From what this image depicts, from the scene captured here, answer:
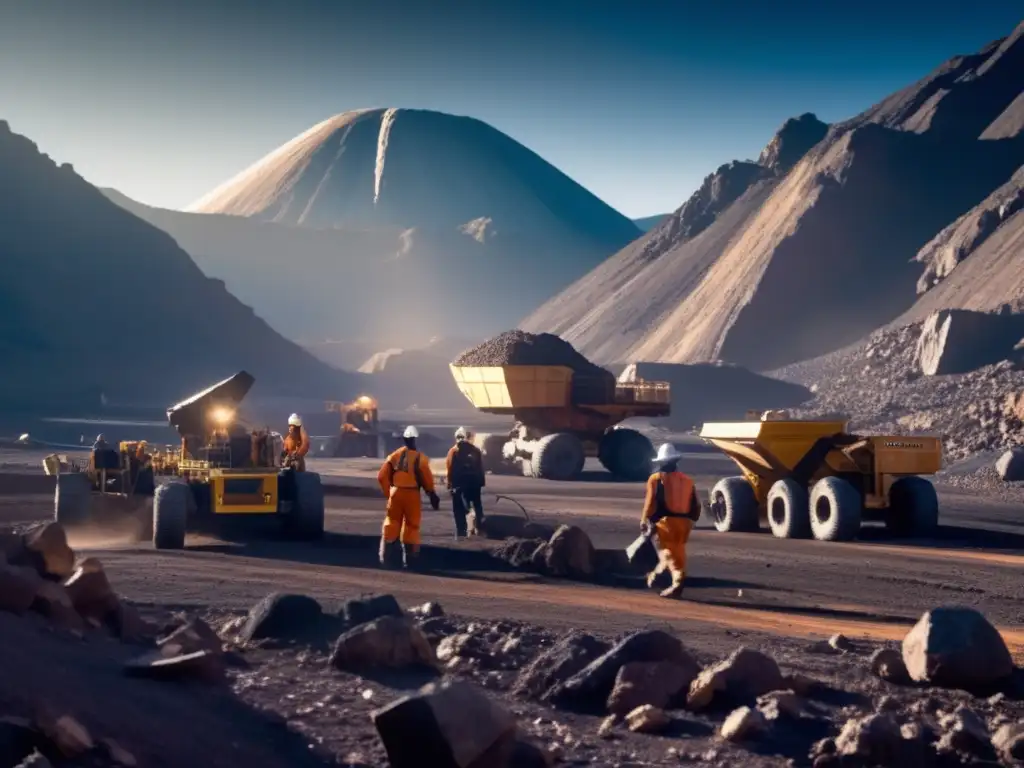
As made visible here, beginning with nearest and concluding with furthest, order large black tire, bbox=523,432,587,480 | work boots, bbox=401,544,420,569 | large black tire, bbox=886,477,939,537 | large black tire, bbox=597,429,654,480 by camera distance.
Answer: work boots, bbox=401,544,420,569, large black tire, bbox=886,477,939,537, large black tire, bbox=523,432,587,480, large black tire, bbox=597,429,654,480

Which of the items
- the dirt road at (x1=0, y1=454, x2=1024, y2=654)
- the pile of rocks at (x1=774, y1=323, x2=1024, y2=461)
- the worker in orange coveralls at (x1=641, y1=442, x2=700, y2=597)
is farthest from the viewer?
the pile of rocks at (x1=774, y1=323, x2=1024, y2=461)

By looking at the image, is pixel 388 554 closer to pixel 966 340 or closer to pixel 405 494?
pixel 405 494

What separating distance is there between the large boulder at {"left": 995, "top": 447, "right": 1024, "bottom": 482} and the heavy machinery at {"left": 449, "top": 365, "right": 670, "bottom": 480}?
24.0 ft

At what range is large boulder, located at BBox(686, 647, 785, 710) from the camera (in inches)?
268

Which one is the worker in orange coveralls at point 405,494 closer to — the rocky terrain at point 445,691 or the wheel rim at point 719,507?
the rocky terrain at point 445,691

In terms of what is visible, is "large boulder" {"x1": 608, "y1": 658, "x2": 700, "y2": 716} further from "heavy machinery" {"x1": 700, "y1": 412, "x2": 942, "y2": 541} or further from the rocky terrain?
"heavy machinery" {"x1": 700, "y1": 412, "x2": 942, "y2": 541}

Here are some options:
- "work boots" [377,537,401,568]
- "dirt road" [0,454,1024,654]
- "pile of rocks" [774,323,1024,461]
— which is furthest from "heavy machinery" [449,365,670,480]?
"work boots" [377,537,401,568]

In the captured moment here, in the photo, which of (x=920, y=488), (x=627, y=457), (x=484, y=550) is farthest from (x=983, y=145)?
(x=484, y=550)

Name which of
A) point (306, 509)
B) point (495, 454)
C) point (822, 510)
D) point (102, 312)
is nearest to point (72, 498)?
point (306, 509)

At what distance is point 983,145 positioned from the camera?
7619 centimetres

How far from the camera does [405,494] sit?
1187cm

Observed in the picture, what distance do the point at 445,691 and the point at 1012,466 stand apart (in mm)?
22421

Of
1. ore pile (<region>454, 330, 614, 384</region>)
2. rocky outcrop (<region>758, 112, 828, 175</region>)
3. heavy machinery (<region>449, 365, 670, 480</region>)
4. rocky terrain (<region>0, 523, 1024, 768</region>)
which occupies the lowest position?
rocky terrain (<region>0, 523, 1024, 768</region>)

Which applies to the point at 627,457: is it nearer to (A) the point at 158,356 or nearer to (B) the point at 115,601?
(B) the point at 115,601
